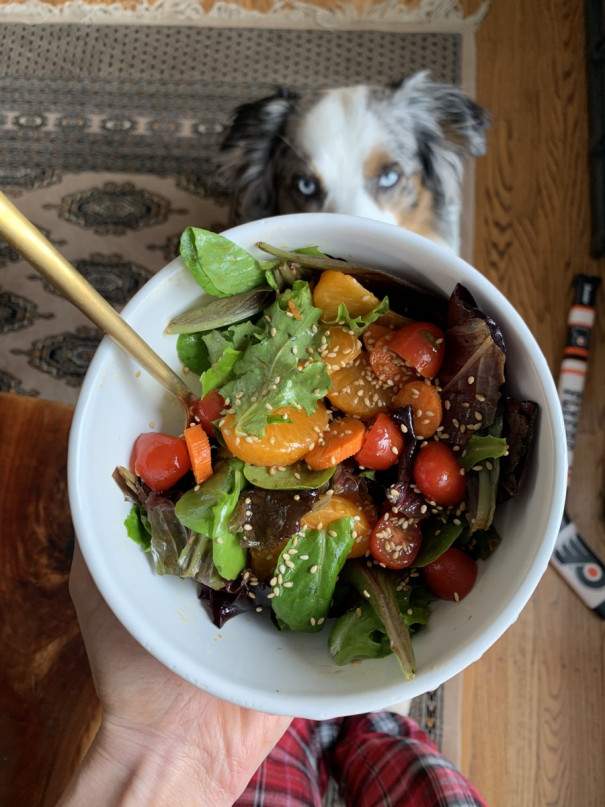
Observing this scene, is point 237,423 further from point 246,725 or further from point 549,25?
point 549,25

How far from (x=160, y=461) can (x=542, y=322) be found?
125 cm

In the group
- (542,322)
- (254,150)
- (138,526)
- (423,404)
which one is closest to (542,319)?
(542,322)

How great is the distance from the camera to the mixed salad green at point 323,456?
0.71 meters

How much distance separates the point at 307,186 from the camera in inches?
51.4

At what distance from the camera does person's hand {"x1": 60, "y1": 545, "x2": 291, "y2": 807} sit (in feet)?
2.80

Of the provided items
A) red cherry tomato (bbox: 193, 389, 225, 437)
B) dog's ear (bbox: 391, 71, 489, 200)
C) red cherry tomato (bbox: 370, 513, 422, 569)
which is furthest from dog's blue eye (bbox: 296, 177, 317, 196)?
red cherry tomato (bbox: 370, 513, 422, 569)

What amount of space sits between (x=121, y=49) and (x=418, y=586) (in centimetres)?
175

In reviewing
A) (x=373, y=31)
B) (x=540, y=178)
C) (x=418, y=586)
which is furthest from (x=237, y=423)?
(x=373, y=31)

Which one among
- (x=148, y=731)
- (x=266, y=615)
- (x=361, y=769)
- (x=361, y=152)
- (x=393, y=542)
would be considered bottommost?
(x=361, y=769)

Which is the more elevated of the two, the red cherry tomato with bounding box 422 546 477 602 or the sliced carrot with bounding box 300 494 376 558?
the sliced carrot with bounding box 300 494 376 558

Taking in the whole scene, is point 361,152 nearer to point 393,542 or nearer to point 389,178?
point 389,178

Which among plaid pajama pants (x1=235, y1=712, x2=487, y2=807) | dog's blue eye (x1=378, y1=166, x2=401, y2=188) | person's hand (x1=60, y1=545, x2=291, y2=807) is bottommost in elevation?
plaid pajama pants (x1=235, y1=712, x2=487, y2=807)

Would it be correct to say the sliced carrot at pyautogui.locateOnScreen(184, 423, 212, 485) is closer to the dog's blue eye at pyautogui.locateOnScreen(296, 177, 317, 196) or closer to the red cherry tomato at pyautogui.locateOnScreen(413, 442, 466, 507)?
the red cherry tomato at pyautogui.locateOnScreen(413, 442, 466, 507)

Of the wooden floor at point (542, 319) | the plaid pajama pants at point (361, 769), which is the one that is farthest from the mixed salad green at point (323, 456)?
the wooden floor at point (542, 319)
